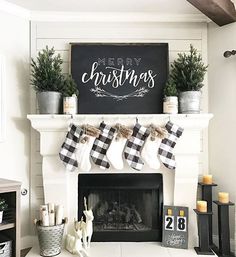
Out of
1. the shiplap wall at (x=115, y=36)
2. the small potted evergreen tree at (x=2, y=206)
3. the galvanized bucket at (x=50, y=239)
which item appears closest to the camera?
the small potted evergreen tree at (x=2, y=206)

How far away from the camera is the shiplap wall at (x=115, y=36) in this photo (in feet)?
7.36

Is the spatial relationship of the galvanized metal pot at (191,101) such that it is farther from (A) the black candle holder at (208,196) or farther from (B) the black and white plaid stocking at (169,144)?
(A) the black candle holder at (208,196)

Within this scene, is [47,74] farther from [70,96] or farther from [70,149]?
[70,149]

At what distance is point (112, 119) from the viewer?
6.72 feet

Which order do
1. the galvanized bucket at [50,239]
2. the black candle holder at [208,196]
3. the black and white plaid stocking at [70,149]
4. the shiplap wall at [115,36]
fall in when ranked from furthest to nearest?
the shiplap wall at [115,36], the black candle holder at [208,196], the black and white plaid stocking at [70,149], the galvanized bucket at [50,239]

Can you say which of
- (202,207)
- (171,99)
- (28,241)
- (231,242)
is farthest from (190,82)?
(28,241)

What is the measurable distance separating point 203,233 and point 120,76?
1.48 m

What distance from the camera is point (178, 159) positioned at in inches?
82.9

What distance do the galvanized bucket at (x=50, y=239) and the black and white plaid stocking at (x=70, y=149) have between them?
1.55 feet

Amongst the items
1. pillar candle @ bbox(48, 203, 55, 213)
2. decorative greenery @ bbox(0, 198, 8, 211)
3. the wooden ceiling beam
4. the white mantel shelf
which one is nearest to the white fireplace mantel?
the white mantel shelf

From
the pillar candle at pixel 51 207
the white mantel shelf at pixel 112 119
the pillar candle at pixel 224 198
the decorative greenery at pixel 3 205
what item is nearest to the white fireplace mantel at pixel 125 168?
the white mantel shelf at pixel 112 119

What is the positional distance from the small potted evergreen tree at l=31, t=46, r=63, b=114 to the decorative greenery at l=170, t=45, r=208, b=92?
1.01 metres

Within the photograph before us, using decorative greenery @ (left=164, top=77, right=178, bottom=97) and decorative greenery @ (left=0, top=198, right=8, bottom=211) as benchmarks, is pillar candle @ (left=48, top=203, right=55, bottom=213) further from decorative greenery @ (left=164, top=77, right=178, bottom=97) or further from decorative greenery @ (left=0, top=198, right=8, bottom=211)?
decorative greenery @ (left=164, top=77, right=178, bottom=97)

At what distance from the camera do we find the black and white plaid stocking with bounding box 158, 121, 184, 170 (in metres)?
2.02
